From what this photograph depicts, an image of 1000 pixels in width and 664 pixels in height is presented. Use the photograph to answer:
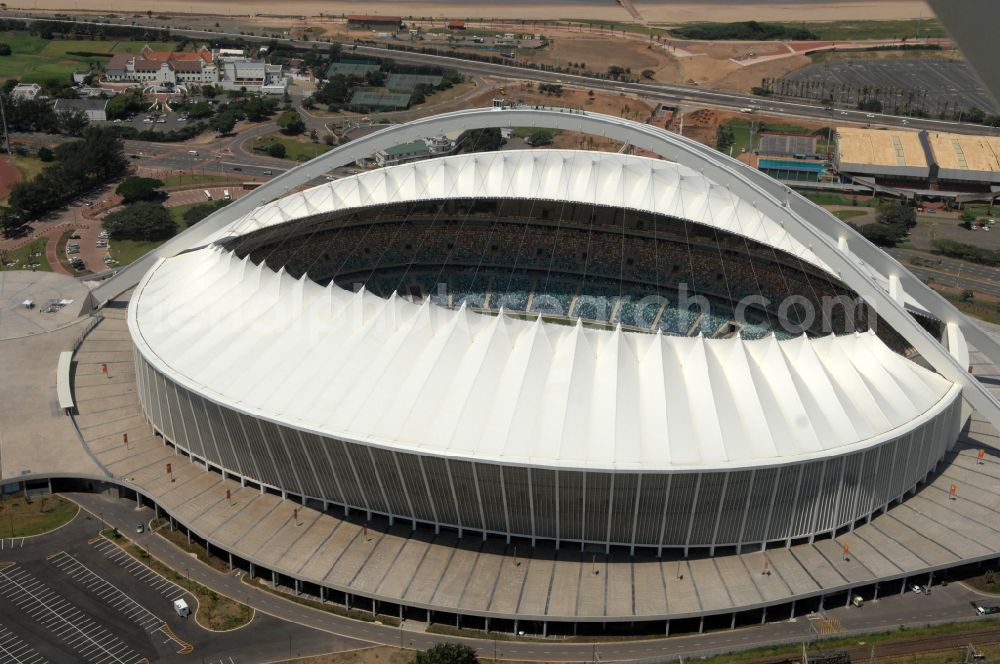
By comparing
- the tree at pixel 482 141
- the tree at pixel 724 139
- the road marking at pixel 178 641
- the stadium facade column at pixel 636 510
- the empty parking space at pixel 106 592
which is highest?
the tree at pixel 724 139

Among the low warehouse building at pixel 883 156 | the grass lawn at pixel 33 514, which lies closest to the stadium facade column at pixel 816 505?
the grass lawn at pixel 33 514

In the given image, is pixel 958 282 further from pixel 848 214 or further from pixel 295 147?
pixel 295 147

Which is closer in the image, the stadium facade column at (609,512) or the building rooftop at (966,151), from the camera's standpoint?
the stadium facade column at (609,512)

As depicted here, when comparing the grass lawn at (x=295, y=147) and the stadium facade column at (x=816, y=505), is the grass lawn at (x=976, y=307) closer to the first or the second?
the stadium facade column at (x=816, y=505)

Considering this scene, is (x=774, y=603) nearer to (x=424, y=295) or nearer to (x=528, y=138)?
(x=424, y=295)

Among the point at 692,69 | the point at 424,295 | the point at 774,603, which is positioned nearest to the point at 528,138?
the point at 692,69

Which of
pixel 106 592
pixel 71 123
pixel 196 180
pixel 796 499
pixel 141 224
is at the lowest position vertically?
pixel 106 592

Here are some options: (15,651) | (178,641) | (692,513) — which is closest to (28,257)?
(15,651)
